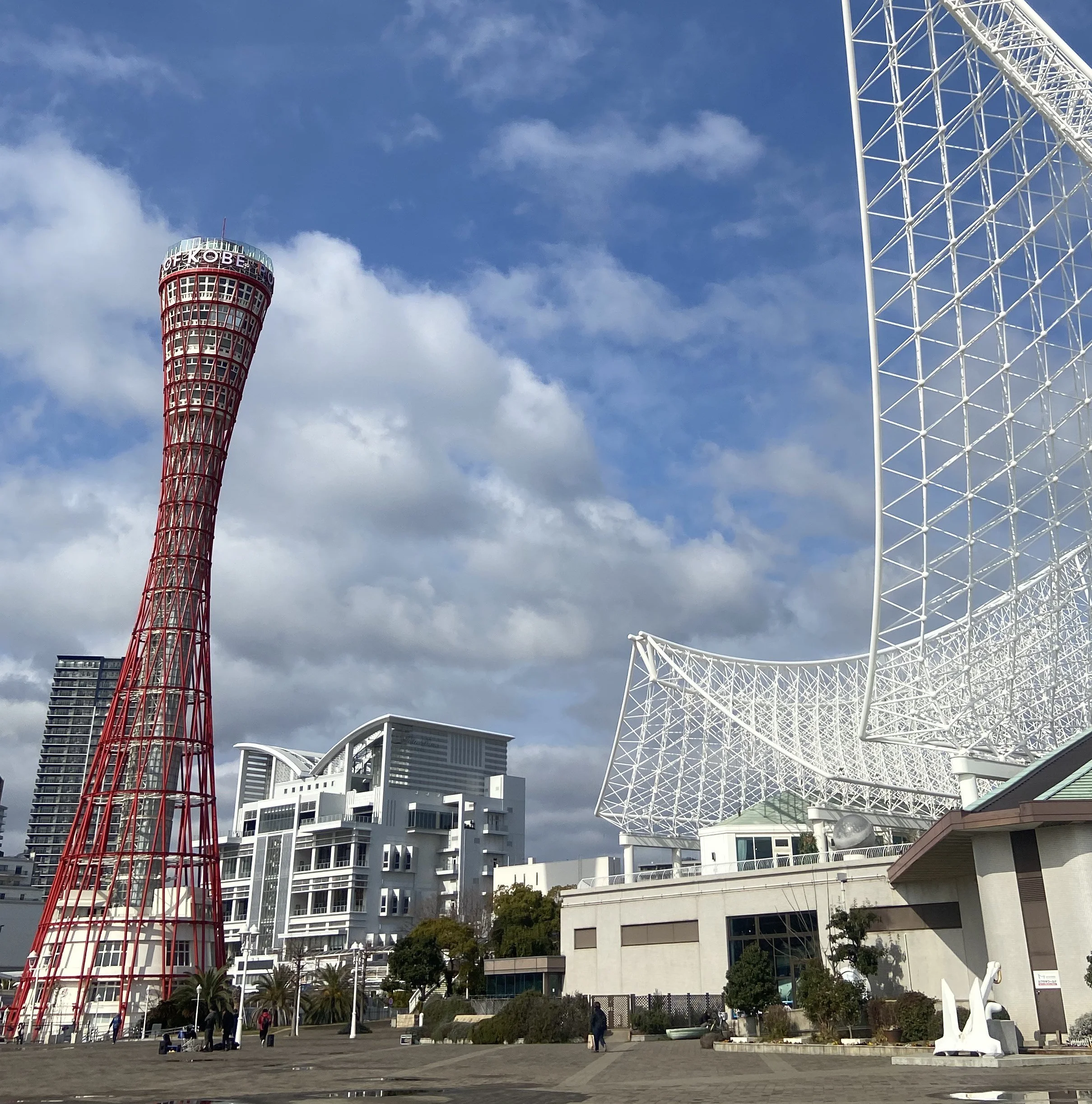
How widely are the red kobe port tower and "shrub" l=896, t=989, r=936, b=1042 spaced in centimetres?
4324

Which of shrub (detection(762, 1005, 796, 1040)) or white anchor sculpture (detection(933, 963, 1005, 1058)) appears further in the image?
shrub (detection(762, 1005, 796, 1040))

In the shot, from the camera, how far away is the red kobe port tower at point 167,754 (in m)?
58.7

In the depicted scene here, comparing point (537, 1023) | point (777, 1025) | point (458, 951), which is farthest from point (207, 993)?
point (458, 951)

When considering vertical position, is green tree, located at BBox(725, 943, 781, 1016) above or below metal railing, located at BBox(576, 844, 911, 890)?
below

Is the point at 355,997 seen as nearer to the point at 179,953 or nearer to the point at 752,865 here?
the point at 179,953

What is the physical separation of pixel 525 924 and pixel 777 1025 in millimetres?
46873

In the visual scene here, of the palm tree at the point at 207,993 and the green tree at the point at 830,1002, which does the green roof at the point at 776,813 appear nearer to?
the palm tree at the point at 207,993

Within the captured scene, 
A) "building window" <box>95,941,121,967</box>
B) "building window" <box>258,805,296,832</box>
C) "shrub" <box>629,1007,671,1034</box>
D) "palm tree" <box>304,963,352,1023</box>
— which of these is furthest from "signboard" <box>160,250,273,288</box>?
"building window" <box>258,805,296,832</box>

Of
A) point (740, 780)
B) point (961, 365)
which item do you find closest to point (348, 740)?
point (740, 780)

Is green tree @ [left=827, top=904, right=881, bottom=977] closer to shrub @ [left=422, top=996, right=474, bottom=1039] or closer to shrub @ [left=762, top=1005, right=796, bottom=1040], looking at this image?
shrub @ [left=762, top=1005, right=796, bottom=1040]

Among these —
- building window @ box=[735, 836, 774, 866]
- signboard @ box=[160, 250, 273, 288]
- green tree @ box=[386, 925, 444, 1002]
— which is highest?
signboard @ box=[160, 250, 273, 288]

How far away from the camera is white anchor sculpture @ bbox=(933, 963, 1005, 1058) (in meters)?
24.3

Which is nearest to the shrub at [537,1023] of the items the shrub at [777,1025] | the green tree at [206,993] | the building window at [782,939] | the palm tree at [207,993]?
the building window at [782,939]

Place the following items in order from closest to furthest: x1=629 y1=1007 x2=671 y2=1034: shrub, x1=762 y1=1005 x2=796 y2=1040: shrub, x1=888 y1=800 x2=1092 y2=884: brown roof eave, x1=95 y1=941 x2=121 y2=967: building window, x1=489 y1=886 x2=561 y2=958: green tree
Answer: x1=888 y1=800 x2=1092 y2=884: brown roof eave < x1=762 y1=1005 x2=796 y2=1040: shrub < x1=629 y1=1007 x2=671 y2=1034: shrub < x1=95 y1=941 x2=121 y2=967: building window < x1=489 y1=886 x2=561 y2=958: green tree
